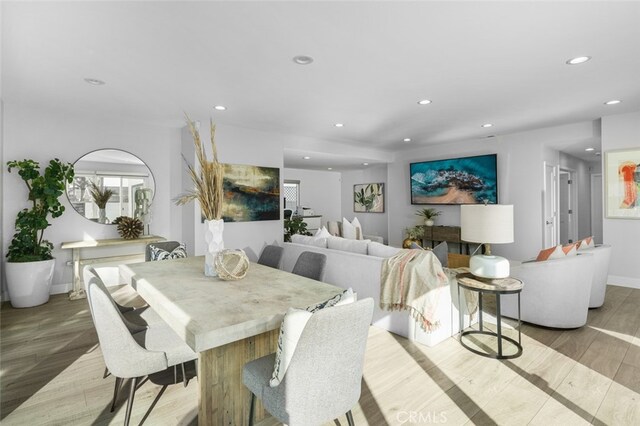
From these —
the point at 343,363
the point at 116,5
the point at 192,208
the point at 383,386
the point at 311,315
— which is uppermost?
the point at 116,5

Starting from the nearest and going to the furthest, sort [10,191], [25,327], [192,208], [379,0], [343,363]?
1. [343,363]
2. [379,0]
3. [25,327]
4. [10,191]
5. [192,208]

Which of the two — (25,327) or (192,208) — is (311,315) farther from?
(192,208)

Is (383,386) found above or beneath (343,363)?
beneath

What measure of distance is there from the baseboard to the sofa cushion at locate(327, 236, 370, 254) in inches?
154

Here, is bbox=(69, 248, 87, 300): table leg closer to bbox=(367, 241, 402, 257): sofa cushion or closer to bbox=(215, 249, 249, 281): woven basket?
bbox=(215, 249, 249, 281): woven basket

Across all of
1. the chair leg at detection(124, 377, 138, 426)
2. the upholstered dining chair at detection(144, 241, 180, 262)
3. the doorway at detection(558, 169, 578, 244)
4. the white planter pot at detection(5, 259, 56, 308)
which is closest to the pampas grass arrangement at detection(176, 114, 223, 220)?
the chair leg at detection(124, 377, 138, 426)

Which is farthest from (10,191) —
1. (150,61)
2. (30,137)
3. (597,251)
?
(597,251)

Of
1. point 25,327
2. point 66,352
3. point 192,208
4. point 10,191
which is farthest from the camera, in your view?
point 192,208

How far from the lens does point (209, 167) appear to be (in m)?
2.24

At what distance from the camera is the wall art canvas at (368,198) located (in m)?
8.88

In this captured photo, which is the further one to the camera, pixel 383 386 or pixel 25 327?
pixel 25 327

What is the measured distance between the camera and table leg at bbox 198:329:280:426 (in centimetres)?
153

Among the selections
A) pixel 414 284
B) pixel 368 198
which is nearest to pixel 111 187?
pixel 414 284

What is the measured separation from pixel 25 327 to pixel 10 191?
Answer: 1820 millimetres
